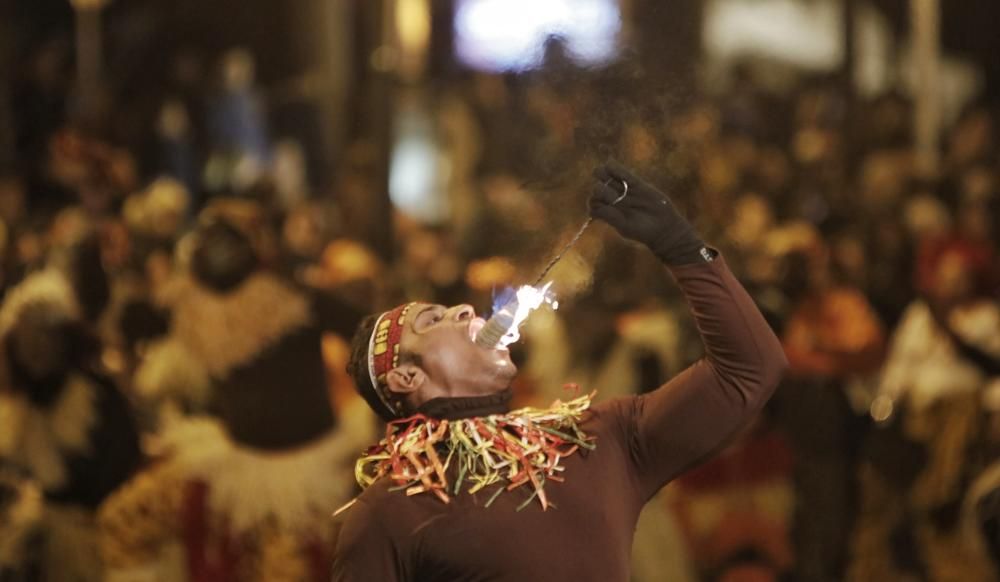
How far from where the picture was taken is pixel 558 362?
24.1ft

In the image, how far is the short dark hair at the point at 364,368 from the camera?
384cm

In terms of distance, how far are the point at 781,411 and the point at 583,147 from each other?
224 centimetres

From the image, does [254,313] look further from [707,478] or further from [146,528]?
[707,478]

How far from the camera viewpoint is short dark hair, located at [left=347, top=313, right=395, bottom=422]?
3.84m

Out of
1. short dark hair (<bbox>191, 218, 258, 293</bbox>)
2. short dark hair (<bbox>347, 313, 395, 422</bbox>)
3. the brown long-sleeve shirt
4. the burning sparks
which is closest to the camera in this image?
the brown long-sleeve shirt

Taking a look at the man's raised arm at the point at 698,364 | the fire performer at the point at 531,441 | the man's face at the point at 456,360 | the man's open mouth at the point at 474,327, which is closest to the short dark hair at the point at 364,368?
the fire performer at the point at 531,441

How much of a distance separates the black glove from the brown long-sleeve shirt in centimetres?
5

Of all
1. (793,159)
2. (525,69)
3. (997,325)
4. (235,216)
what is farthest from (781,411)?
(793,159)

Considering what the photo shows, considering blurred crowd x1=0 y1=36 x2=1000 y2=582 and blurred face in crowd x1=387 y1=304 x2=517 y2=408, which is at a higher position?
blurred face in crowd x1=387 y1=304 x2=517 y2=408

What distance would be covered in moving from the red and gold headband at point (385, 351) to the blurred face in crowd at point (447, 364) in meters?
0.02

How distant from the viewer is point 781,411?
275 inches

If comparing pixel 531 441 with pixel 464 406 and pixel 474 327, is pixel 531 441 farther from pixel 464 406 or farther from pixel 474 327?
pixel 474 327

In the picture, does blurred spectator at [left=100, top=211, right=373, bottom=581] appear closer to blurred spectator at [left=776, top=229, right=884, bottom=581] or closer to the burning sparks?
blurred spectator at [left=776, top=229, right=884, bottom=581]

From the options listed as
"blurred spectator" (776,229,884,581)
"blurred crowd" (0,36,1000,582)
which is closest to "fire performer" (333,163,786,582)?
"blurred crowd" (0,36,1000,582)
